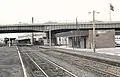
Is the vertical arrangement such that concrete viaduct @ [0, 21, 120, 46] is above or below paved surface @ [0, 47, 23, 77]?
above

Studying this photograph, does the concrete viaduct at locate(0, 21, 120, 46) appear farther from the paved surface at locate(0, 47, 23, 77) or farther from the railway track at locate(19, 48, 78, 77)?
the railway track at locate(19, 48, 78, 77)

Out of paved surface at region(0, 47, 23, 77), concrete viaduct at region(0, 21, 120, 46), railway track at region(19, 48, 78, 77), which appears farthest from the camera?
concrete viaduct at region(0, 21, 120, 46)

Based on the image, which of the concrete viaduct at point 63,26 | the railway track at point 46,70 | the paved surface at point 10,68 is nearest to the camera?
the railway track at point 46,70

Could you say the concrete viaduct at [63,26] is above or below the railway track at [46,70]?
above

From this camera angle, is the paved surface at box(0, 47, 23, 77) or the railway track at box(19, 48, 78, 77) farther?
the paved surface at box(0, 47, 23, 77)

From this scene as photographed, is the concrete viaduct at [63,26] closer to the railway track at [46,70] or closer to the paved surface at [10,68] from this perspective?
the paved surface at [10,68]

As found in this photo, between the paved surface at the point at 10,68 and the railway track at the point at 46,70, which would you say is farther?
the paved surface at the point at 10,68

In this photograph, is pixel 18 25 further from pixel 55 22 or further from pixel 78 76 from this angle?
pixel 78 76

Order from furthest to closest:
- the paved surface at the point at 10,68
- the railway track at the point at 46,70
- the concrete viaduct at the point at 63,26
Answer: the concrete viaduct at the point at 63,26
the paved surface at the point at 10,68
the railway track at the point at 46,70

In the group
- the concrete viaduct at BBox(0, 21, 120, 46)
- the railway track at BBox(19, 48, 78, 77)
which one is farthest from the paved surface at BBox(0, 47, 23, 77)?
the concrete viaduct at BBox(0, 21, 120, 46)

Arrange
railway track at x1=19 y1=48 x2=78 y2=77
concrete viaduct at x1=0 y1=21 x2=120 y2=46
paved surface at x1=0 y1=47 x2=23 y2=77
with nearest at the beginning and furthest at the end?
1. railway track at x1=19 y1=48 x2=78 y2=77
2. paved surface at x1=0 y1=47 x2=23 y2=77
3. concrete viaduct at x1=0 y1=21 x2=120 y2=46

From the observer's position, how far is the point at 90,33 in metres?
88.2

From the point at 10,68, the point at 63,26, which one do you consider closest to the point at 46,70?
the point at 10,68

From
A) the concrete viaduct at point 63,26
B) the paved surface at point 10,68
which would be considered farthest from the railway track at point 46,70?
the concrete viaduct at point 63,26
